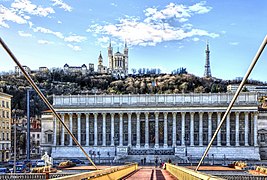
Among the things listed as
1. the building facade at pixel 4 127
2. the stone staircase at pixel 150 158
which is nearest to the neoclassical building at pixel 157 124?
the stone staircase at pixel 150 158

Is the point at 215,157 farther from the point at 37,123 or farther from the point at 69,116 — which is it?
the point at 37,123

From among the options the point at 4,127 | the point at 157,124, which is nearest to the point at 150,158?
the point at 157,124

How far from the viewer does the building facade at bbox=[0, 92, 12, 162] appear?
274 ft

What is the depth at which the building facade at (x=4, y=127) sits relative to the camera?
274ft

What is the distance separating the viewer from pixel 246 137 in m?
94.2

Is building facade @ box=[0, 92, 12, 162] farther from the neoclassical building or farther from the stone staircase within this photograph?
the stone staircase

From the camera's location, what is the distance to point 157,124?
9712 cm

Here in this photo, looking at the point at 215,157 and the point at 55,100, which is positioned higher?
the point at 55,100

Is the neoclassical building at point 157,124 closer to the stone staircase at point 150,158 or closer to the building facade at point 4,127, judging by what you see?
the stone staircase at point 150,158

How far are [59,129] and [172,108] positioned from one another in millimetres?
21906

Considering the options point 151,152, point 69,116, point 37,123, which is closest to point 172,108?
point 151,152

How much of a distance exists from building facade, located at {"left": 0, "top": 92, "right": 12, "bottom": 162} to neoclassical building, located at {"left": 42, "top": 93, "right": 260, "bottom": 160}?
1222 cm

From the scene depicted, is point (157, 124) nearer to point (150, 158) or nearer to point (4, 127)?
point (150, 158)

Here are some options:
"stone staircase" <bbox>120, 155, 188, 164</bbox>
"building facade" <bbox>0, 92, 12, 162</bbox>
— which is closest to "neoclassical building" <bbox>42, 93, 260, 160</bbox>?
"stone staircase" <bbox>120, 155, 188, 164</bbox>
